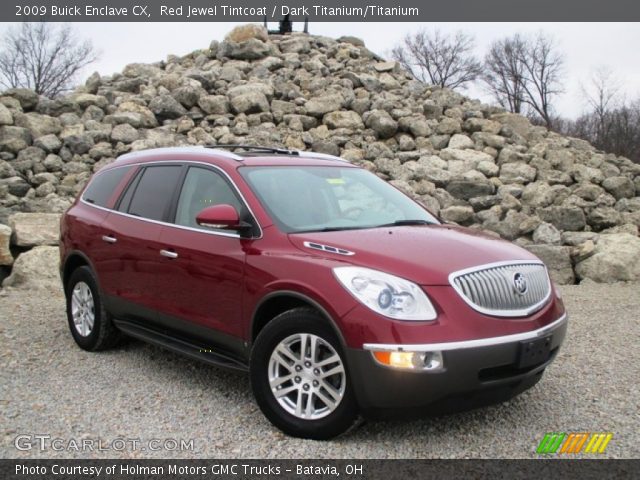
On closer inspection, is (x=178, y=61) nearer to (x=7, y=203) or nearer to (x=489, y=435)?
(x=7, y=203)

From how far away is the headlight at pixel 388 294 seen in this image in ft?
11.9

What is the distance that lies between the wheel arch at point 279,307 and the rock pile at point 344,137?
8.54 meters

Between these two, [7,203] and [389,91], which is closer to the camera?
[7,203]

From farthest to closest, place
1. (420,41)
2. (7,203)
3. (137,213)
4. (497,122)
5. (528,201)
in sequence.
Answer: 1. (420,41)
2. (497,122)
3. (528,201)
4. (7,203)
5. (137,213)

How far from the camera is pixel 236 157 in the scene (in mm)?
5059

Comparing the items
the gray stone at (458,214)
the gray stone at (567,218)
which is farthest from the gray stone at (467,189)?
the gray stone at (567,218)

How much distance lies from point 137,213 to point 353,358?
109 inches

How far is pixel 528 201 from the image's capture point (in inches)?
571

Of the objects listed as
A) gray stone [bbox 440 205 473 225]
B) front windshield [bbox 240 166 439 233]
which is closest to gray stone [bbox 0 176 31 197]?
gray stone [bbox 440 205 473 225]

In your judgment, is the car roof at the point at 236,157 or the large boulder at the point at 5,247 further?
the large boulder at the point at 5,247

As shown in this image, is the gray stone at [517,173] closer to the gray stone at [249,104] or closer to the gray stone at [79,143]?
the gray stone at [249,104]

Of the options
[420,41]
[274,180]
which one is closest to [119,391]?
[274,180]

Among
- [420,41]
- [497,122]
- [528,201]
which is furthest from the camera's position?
[420,41]

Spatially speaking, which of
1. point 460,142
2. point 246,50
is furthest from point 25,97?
point 460,142
